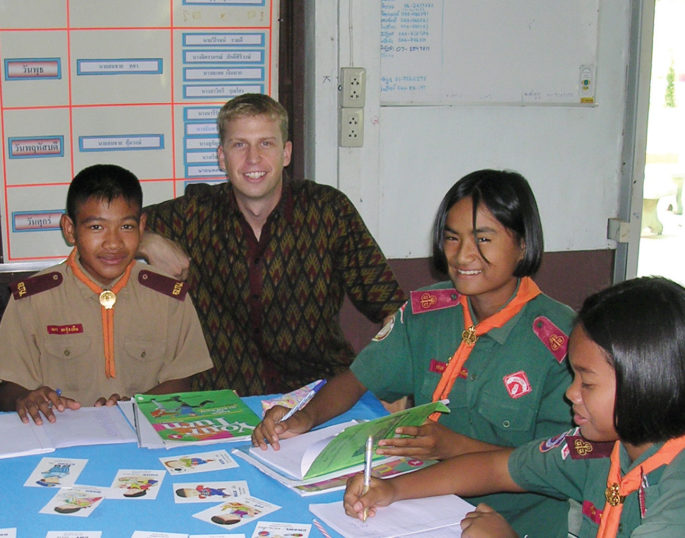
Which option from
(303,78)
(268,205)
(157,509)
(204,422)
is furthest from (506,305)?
(303,78)

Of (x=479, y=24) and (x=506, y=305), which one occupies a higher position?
(x=479, y=24)

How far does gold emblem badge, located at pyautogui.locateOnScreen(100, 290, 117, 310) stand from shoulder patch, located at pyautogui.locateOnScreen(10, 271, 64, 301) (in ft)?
0.47

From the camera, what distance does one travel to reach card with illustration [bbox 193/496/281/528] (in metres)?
1.47

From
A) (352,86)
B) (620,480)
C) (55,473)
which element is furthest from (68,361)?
(352,86)

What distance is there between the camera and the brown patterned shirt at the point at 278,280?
110 inches

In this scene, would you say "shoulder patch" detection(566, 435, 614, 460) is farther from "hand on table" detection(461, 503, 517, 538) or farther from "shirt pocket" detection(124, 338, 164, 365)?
"shirt pocket" detection(124, 338, 164, 365)

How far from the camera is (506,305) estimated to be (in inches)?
77.2

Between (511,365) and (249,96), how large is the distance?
4.55 ft

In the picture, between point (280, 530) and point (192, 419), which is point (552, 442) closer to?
point (280, 530)

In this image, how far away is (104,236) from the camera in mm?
2357

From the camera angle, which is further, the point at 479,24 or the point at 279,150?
the point at 479,24

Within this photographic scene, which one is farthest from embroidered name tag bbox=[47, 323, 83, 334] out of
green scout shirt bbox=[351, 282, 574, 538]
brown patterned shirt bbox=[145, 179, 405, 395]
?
green scout shirt bbox=[351, 282, 574, 538]

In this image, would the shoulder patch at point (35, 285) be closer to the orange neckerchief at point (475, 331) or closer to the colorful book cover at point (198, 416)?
the colorful book cover at point (198, 416)

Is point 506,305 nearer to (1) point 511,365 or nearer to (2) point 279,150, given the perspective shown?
(1) point 511,365
